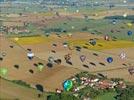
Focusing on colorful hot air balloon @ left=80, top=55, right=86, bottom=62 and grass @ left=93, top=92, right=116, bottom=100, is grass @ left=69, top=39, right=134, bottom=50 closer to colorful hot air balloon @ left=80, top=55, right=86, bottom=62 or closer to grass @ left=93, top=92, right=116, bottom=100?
colorful hot air balloon @ left=80, top=55, right=86, bottom=62

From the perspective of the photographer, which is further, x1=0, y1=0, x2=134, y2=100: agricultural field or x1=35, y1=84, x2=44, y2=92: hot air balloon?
x1=35, y1=84, x2=44, y2=92: hot air balloon

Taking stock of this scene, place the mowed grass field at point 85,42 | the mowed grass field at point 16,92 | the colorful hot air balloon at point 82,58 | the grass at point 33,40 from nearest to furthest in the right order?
the mowed grass field at point 16,92, the colorful hot air balloon at point 82,58, the mowed grass field at point 85,42, the grass at point 33,40

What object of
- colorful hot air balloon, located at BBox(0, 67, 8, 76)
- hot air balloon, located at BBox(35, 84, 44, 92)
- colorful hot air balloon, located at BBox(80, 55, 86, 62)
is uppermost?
colorful hot air balloon, located at BBox(0, 67, 8, 76)

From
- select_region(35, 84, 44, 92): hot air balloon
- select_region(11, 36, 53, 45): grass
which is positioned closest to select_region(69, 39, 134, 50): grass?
select_region(11, 36, 53, 45): grass

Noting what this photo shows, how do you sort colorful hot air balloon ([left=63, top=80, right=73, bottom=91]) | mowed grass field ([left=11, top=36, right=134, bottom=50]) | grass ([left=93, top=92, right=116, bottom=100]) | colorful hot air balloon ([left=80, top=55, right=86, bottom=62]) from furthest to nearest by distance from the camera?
mowed grass field ([left=11, top=36, right=134, bottom=50]) < colorful hot air balloon ([left=80, top=55, right=86, bottom=62]) < colorful hot air balloon ([left=63, top=80, right=73, bottom=91]) < grass ([left=93, top=92, right=116, bottom=100])

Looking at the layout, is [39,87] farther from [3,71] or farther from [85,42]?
[85,42]

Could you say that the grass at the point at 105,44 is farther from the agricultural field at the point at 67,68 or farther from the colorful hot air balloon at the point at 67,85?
the colorful hot air balloon at the point at 67,85

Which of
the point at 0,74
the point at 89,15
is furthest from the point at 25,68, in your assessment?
the point at 89,15

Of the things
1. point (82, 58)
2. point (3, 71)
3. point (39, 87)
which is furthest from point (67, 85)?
point (82, 58)

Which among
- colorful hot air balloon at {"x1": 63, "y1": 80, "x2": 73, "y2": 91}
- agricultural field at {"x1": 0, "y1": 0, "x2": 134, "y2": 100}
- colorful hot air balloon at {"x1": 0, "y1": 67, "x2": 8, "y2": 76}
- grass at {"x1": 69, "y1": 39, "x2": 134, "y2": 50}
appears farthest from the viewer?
grass at {"x1": 69, "y1": 39, "x2": 134, "y2": 50}

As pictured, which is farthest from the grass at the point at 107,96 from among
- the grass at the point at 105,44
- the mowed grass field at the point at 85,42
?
the grass at the point at 105,44

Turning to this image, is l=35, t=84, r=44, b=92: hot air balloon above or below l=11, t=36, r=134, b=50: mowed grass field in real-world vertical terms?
above
